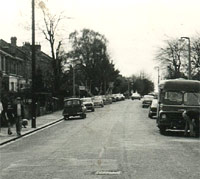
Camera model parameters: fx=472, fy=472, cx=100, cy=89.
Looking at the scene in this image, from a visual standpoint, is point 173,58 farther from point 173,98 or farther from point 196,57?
point 173,98

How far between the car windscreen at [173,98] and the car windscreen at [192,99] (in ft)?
0.75

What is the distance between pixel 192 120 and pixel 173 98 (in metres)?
1.88

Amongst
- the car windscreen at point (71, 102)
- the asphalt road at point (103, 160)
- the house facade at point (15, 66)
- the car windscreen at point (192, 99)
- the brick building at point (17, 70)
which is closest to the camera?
the asphalt road at point (103, 160)

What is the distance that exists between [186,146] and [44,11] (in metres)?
40.4

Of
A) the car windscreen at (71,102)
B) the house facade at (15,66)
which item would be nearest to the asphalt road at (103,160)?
the car windscreen at (71,102)

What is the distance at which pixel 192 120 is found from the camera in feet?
66.5

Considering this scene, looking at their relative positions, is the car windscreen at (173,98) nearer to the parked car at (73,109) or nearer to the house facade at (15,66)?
the parked car at (73,109)

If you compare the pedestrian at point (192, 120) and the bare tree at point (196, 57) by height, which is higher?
the bare tree at point (196, 57)

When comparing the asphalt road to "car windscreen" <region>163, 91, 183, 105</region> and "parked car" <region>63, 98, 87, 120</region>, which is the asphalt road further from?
"parked car" <region>63, 98, 87, 120</region>

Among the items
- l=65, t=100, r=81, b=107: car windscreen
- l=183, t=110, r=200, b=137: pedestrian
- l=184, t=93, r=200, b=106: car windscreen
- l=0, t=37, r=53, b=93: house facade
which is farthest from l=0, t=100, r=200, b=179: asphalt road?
l=0, t=37, r=53, b=93: house facade

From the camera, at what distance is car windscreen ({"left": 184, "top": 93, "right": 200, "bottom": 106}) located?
70.8 feet

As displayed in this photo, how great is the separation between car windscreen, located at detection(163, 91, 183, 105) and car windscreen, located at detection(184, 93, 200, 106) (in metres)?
0.23

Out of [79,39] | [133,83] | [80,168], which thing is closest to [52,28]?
[79,39]

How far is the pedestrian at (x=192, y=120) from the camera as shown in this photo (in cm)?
2008
